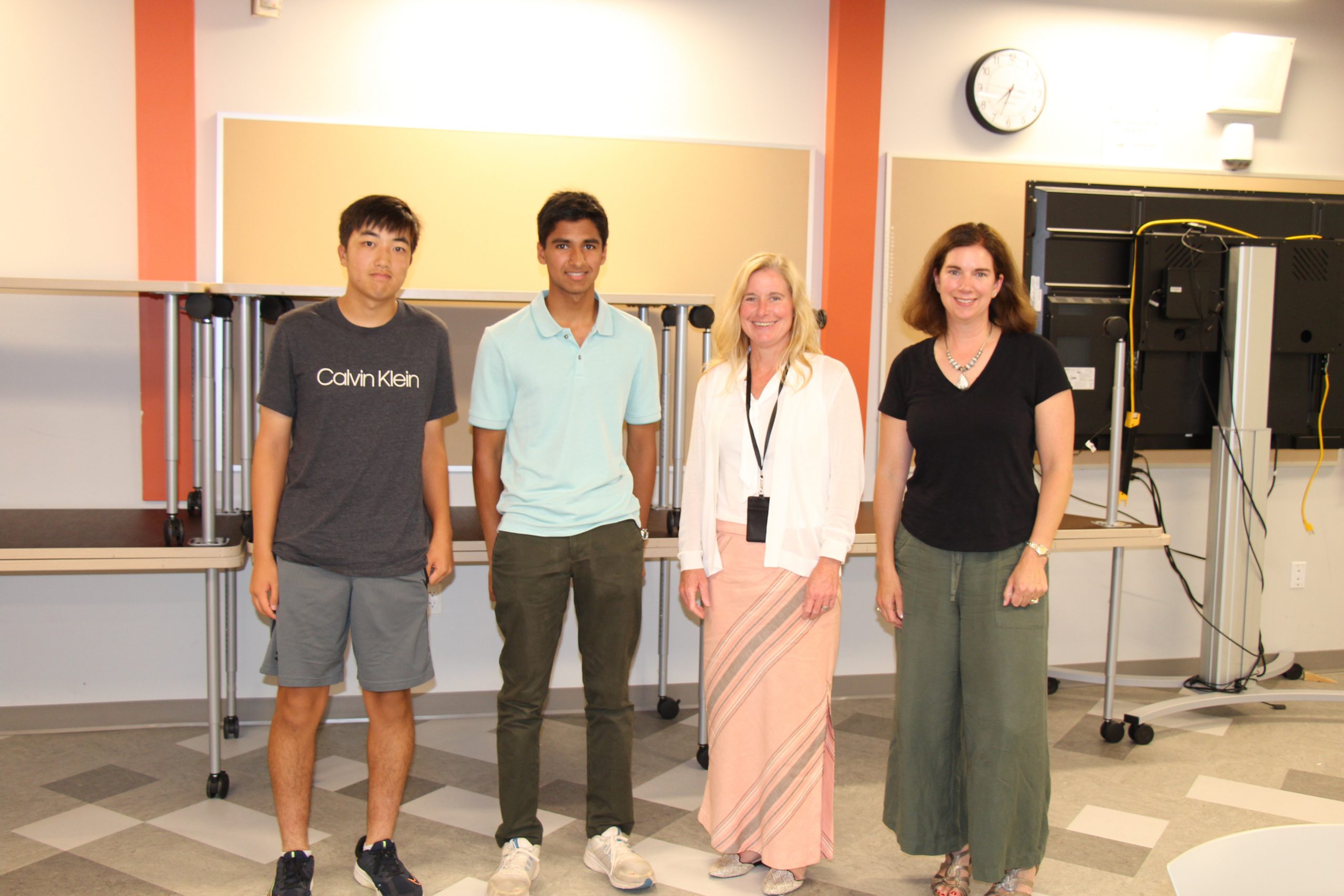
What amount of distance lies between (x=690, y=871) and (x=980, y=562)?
1019 millimetres

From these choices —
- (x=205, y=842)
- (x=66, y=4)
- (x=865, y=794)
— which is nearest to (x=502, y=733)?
(x=205, y=842)

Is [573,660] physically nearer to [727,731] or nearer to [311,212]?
[727,731]

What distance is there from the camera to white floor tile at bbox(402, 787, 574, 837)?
98.9 inches

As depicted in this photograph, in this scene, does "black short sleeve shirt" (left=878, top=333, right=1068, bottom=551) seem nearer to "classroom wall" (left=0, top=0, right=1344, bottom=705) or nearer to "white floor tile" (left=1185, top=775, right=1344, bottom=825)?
"white floor tile" (left=1185, top=775, right=1344, bottom=825)

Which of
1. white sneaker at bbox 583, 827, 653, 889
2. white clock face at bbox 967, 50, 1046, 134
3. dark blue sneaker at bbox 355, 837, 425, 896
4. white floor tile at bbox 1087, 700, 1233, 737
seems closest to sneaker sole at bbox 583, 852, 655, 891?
white sneaker at bbox 583, 827, 653, 889

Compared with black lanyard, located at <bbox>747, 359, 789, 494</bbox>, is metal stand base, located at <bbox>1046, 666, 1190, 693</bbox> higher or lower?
lower

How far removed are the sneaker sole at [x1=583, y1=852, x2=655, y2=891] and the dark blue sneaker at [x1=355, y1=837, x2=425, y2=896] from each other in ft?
1.24

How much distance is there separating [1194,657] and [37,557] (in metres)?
4.17

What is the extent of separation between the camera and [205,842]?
2.38 metres

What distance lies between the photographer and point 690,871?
7.45ft

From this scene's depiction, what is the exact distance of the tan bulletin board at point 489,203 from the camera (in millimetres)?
3195

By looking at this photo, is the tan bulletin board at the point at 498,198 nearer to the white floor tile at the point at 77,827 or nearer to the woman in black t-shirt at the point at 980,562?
the woman in black t-shirt at the point at 980,562

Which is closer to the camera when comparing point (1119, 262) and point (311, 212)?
point (311, 212)

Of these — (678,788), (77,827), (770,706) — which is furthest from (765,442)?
(77,827)
